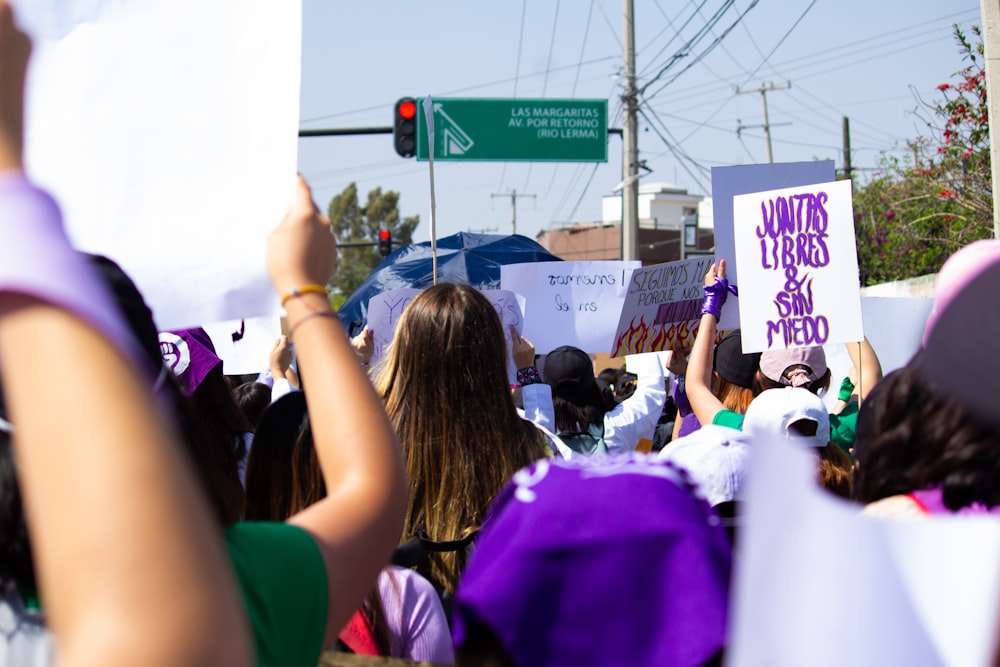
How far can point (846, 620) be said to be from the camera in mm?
676

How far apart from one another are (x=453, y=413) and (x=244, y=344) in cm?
248

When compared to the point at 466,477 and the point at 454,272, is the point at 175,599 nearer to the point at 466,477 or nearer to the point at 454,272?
the point at 466,477

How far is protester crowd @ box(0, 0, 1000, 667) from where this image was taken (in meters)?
0.64

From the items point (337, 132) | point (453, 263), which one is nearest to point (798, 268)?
point (453, 263)

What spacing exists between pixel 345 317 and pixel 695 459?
346 inches

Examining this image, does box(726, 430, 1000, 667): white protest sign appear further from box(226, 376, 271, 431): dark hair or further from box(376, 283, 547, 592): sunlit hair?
box(226, 376, 271, 431): dark hair

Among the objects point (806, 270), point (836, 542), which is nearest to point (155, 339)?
point (836, 542)

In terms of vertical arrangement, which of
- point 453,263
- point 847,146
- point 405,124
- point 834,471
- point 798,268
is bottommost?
point 834,471

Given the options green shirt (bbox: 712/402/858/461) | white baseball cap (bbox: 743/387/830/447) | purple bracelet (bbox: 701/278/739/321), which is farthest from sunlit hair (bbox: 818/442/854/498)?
purple bracelet (bbox: 701/278/739/321)

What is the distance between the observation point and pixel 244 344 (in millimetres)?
4852

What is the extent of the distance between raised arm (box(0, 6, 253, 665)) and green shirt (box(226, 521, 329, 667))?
1.20ft

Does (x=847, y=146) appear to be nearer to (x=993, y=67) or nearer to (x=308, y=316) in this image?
(x=993, y=67)

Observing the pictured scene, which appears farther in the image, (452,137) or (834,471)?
(452,137)

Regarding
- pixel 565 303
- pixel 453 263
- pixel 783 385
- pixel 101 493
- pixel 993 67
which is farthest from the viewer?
pixel 453 263
